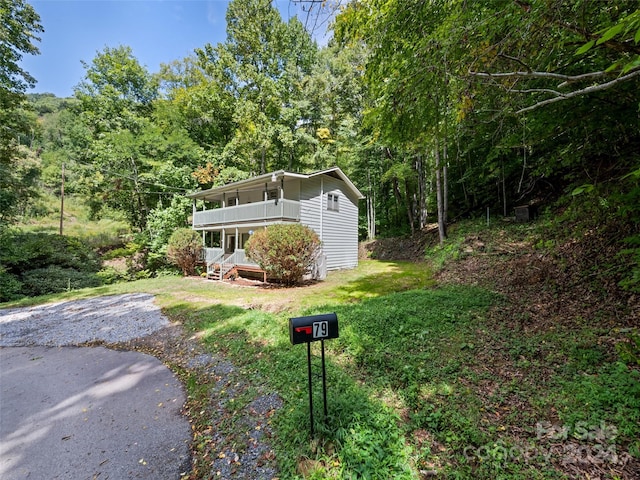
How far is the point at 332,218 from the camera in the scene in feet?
46.9

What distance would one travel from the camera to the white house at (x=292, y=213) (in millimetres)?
12398

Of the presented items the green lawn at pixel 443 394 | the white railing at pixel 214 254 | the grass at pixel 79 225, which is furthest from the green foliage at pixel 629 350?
the grass at pixel 79 225

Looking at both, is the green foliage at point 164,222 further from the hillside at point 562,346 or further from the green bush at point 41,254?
the hillside at point 562,346

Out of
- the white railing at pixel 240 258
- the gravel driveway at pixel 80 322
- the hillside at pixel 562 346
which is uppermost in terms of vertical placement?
the white railing at pixel 240 258

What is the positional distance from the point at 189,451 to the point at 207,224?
1487 centimetres

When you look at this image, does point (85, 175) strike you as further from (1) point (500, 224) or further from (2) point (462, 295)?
(1) point (500, 224)

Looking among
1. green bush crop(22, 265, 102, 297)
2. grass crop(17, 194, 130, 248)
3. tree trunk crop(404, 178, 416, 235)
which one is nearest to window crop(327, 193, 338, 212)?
tree trunk crop(404, 178, 416, 235)

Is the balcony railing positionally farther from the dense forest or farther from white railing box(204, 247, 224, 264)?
the dense forest

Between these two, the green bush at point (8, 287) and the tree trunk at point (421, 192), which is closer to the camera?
the green bush at point (8, 287)

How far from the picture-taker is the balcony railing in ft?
39.2

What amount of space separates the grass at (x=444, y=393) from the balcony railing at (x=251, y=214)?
7.06 m

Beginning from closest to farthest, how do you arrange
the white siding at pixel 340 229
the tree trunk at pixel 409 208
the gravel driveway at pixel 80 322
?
the gravel driveway at pixel 80 322 < the white siding at pixel 340 229 < the tree trunk at pixel 409 208

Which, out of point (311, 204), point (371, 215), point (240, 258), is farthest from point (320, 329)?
point (371, 215)

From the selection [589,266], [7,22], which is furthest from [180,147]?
[589,266]
